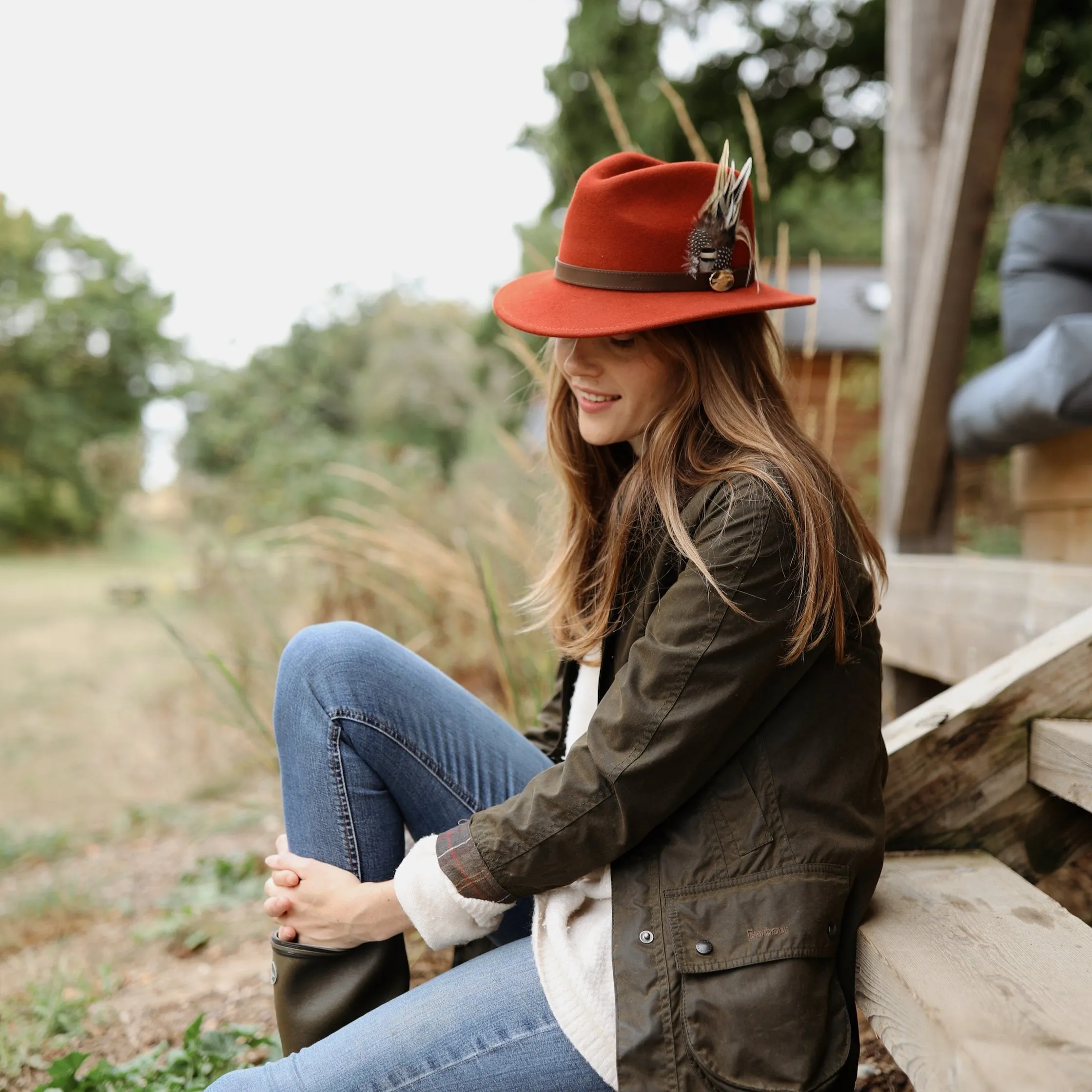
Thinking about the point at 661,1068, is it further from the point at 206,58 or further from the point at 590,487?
the point at 206,58

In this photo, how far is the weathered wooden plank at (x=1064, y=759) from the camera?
1.12 metres

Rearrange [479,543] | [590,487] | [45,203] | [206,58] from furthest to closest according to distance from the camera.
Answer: [45,203], [206,58], [479,543], [590,487]

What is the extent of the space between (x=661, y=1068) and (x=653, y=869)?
Answer: 18 cm

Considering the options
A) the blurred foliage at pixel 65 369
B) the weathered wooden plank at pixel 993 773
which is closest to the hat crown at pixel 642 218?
the weathered wooden plank at pixel 993 773

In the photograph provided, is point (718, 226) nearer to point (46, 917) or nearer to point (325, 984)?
point (325, 984)

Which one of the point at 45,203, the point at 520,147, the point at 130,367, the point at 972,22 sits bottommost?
the point at 130,367

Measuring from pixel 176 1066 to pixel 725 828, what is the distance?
99 cm

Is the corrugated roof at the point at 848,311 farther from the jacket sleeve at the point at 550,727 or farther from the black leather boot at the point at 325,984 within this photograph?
the black leather boot at the point at 325,984

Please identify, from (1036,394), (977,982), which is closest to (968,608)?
(1036,394)

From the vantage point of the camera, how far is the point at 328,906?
1.12 metres

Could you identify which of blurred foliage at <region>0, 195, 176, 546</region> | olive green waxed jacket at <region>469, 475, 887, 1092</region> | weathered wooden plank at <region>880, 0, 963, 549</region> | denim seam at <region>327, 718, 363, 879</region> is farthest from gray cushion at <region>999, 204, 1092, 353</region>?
blurred foliage at <region>0, 195, 176, 546</region>

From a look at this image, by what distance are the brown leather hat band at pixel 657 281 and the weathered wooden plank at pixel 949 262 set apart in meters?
1.52

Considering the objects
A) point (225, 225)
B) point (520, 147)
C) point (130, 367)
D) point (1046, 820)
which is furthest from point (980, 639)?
point (130, 367)

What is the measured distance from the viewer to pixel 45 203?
917 inches
